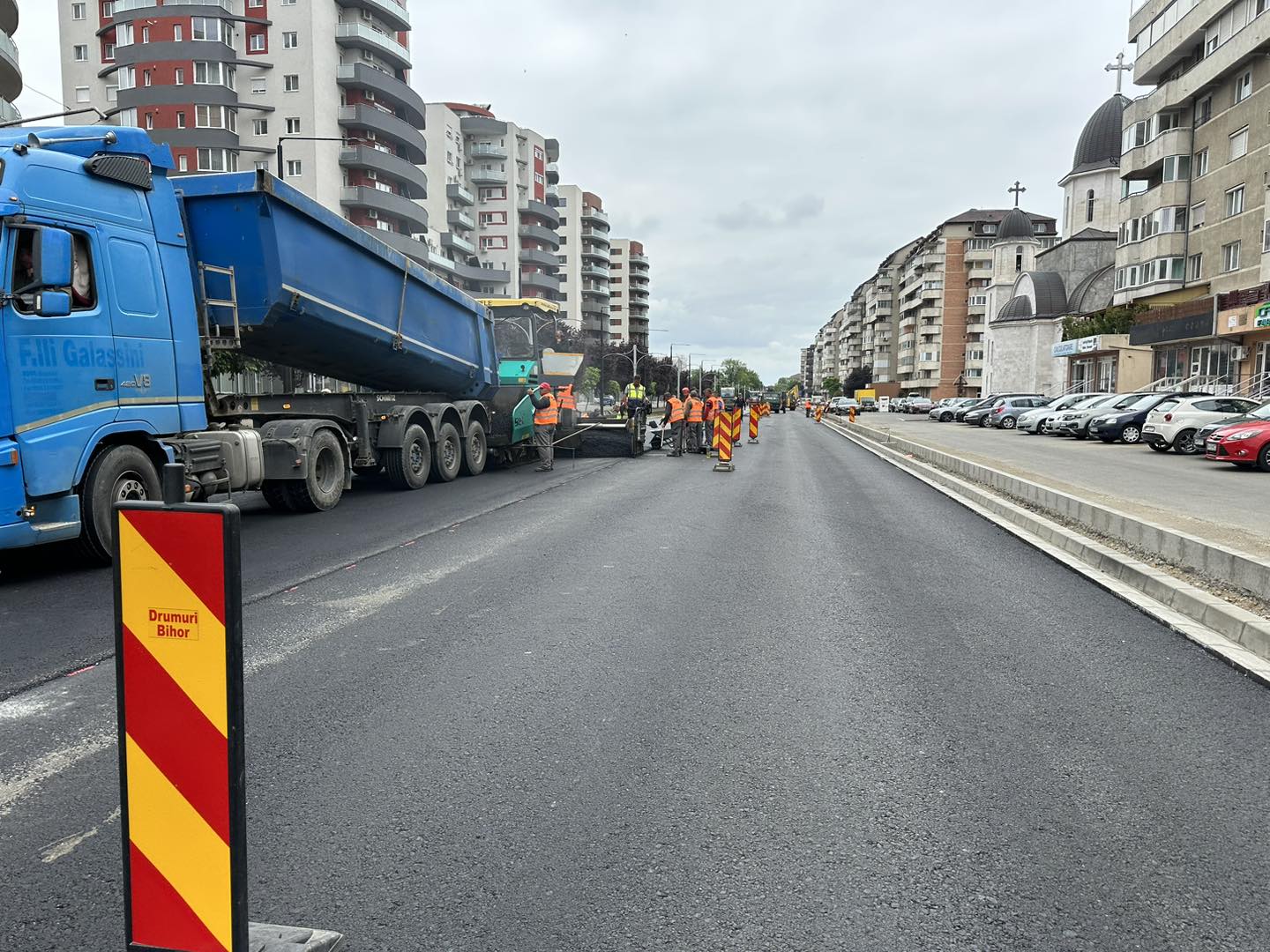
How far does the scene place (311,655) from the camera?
17.5 ft

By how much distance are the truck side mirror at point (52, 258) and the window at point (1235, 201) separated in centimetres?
4412

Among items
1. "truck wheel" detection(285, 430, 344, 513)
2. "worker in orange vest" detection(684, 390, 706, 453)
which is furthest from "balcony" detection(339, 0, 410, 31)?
"truck wheel" detection(285, 430, 344, 513)

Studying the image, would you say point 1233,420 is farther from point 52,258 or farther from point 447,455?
point 52,258

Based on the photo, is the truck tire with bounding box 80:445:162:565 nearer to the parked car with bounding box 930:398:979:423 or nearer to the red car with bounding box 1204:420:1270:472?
the red car with bounding box 1204:420:1270:472

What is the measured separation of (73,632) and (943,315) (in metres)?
115

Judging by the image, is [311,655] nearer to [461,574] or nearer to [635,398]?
[461,574]

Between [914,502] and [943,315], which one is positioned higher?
[943,315]

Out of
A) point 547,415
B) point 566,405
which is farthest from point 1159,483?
point 566,405

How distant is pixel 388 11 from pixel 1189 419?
174ft

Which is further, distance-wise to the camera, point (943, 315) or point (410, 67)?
point (943, 315)

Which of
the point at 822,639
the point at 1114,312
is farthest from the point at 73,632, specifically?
the point at 1114,312

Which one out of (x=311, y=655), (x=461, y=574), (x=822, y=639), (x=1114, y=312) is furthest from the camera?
(x=1114, y=312)

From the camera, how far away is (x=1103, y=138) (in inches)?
2918

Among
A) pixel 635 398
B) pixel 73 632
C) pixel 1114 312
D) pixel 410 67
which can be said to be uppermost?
pixel 410 67
